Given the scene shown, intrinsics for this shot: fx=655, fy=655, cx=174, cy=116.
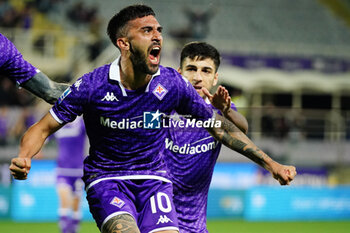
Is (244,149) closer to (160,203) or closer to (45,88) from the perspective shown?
(160,203)

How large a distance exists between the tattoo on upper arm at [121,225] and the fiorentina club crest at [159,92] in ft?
2.80

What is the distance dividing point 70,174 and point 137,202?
551 cm

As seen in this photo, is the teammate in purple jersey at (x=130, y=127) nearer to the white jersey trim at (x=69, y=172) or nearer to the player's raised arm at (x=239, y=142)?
the player's raised arm at (x=239, y=142)

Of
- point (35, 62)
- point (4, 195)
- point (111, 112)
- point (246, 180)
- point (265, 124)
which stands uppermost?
point (35, 62)

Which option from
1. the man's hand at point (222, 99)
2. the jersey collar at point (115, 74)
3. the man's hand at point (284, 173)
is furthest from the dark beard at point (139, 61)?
the man's hand at point (284, 173)

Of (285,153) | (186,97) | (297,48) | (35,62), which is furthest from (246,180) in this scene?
(186,97)

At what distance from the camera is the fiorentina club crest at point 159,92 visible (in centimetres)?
453

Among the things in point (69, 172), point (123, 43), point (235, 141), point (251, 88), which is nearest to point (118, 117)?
point (123, 43)

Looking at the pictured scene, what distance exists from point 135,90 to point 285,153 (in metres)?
11.8

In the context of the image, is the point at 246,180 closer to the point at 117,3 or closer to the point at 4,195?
the point at 4,195

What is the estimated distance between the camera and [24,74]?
502 centimetres

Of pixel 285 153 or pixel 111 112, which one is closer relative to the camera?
pixel 111 112

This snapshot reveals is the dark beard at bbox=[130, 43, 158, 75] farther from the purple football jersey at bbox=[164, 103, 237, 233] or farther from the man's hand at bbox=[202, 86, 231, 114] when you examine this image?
the purple football jersey at bbox=[164, 103, 237, 233]

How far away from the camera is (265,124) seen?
16453 millimetres
